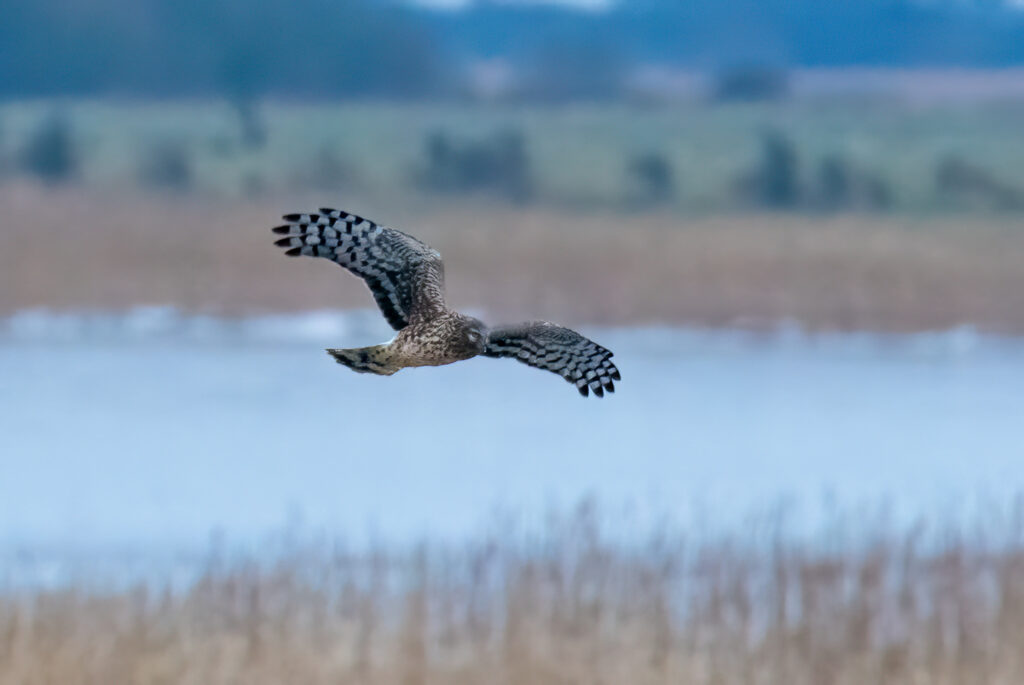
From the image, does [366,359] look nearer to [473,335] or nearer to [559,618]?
[473,335]

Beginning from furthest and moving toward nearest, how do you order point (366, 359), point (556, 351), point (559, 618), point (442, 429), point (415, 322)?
point (442, 429)
point (559, 618)
point (556, 351)
point (415, 322)
point (366, 359)

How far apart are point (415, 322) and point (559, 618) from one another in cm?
819

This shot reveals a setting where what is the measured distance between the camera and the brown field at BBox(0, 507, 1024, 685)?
1164 centimetres

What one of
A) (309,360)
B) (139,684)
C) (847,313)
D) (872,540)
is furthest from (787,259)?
(139,684)

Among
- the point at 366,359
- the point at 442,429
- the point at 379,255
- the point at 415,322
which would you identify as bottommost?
the point at 366,359

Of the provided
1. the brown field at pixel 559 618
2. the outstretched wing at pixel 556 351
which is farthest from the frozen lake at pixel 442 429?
the outstretched wing at pixel 556 351

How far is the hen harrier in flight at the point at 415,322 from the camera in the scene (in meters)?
4.57

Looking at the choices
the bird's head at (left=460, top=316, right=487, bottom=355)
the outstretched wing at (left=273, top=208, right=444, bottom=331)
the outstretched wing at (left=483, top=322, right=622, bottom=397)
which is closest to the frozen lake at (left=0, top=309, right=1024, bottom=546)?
the outstretched wing at (left=273, top=208, right=444, bottom=331)

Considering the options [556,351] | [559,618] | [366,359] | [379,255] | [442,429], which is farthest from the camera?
[442,429]

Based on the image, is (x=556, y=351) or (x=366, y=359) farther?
(x=556, y=351)

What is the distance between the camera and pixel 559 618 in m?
12.6

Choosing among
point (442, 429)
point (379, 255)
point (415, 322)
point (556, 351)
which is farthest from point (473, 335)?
point (442, 429)

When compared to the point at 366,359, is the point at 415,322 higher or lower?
higher

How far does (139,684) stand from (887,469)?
1403 cm
